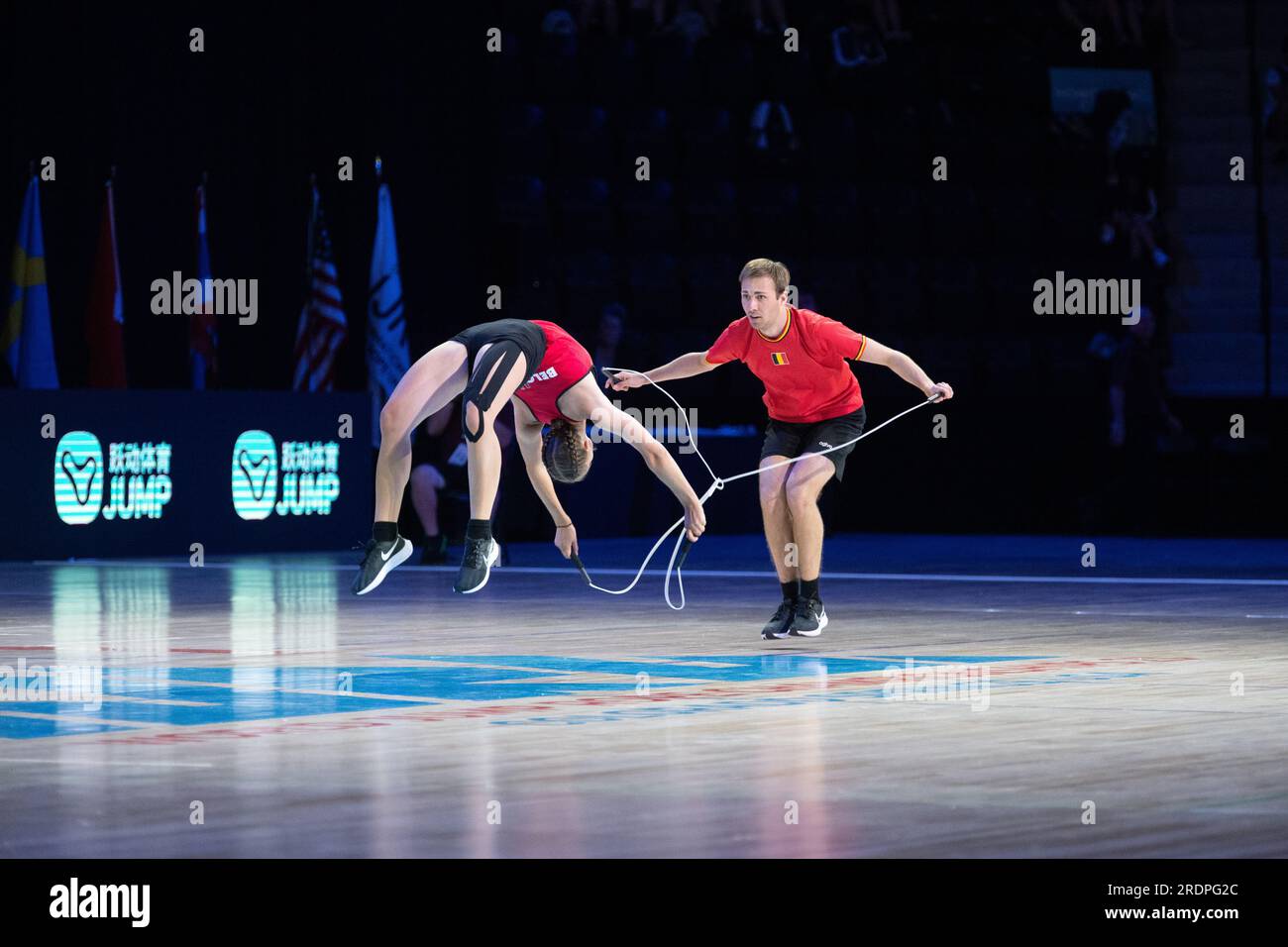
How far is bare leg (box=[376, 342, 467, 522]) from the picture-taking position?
10719 millimetres

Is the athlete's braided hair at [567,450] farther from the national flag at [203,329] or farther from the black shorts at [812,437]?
the national flag at [203,329]

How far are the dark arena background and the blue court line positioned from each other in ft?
0.37

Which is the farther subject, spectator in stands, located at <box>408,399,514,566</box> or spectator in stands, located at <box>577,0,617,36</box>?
spectator in stands, located at <box>577,0,617,36</box>

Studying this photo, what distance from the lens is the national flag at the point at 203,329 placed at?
2203cm

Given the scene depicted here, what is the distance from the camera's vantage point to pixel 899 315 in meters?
25.5

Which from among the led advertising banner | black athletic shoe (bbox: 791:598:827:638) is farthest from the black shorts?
the led advertising banner

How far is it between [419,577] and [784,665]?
6.92 meters

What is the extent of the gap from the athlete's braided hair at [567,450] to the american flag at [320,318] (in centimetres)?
1139

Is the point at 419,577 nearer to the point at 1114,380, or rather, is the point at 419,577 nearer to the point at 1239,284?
the point at 1114,380

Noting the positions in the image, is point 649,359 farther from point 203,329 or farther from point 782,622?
point 782,622

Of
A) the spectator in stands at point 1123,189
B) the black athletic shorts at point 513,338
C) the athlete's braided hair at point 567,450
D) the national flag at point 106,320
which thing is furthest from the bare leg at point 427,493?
the spectator in stands at point 1123,189

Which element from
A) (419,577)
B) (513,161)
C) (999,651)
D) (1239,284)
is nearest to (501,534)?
(419,577)

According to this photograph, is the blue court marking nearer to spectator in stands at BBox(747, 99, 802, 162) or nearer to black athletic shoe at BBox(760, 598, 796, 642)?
black athletic shoe at BBox(760, 598, 796, 642)

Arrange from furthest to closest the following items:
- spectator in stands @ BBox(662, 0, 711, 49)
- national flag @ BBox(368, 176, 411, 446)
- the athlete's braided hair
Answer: spectator in stands @ BBox(662, 0, 711, 49) < national flag @ BBox(368, 176, 411, 446) < the athlete's braided hair
